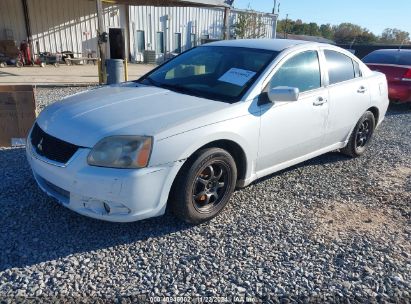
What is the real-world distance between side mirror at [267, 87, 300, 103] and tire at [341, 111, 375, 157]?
2.02 metres

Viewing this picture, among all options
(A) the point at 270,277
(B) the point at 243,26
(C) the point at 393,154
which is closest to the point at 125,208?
(A) the point at 270,277

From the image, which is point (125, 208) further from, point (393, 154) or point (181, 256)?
point (393, 154)

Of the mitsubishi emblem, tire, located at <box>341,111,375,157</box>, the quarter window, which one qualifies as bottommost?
tire, located at <box>341,111,375,157</box>

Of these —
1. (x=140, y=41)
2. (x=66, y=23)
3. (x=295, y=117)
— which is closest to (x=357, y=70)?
(x=295, y=117)

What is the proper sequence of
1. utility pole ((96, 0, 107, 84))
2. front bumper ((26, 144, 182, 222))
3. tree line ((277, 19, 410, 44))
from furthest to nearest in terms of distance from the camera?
tree line ((277, 19, 410, 44)) < utility pole ((96, 0, 107, 84)) < front bumper ((26, 144, 182, 222))

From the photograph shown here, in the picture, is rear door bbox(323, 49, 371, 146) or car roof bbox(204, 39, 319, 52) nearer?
car roof bbox(204, 39, 319, 52)

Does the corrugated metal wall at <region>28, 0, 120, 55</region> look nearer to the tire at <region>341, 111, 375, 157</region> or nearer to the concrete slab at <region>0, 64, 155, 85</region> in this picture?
the concrete slab at <region>0, 64, 155, 85</region>

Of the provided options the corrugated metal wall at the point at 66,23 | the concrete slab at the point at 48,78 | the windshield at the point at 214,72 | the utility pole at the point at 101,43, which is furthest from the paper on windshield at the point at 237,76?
the corrugated metal wall at the point at 66,23

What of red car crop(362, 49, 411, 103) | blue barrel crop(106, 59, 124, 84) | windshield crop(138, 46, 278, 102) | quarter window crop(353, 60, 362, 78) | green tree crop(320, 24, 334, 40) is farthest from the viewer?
green tree crop(320, 24, 334, 40)

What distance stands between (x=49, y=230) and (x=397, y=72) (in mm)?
8453

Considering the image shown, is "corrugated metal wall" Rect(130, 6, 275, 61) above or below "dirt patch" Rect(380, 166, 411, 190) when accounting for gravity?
above

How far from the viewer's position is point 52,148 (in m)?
2.96

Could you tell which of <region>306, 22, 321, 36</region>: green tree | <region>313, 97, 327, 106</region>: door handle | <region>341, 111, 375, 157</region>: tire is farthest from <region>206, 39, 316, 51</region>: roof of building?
<region>306, 22, 321, 36</region>: green tree

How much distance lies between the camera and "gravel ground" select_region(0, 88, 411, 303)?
252 centimetres
